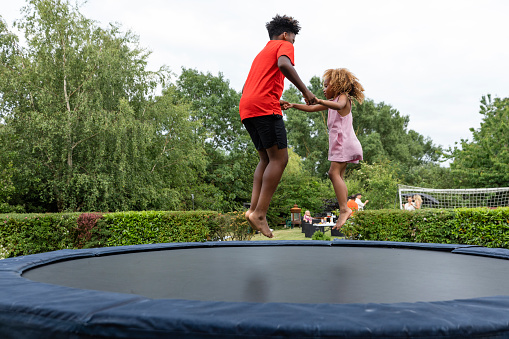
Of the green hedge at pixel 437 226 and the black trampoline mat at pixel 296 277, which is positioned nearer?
the black trampoline mat at pixel 296 277

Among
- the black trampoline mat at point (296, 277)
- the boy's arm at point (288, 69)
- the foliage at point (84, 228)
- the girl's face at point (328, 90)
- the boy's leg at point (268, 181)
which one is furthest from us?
the foliage at point (84, 228)

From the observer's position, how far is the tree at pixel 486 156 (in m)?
12.9

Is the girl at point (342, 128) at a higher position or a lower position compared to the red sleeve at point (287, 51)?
lower

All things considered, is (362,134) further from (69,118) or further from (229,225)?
(229,225)

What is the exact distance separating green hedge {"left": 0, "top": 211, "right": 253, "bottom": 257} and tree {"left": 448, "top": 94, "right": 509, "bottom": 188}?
34.7ft

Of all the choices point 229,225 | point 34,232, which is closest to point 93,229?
point 34,232

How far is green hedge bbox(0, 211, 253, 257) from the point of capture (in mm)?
5535

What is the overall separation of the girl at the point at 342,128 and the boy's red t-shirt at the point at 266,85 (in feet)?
1.03

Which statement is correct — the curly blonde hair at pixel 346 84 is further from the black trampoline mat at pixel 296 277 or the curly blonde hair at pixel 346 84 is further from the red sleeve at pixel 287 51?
the black trampoline mat at pixel 296 277

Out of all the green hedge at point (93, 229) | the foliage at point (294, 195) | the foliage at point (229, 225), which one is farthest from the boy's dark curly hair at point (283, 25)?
Result: the foliage at point (294, 195)

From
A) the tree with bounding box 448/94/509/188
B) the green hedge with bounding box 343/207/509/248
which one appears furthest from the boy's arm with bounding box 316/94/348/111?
the tree with bounding box 448/94/509/188

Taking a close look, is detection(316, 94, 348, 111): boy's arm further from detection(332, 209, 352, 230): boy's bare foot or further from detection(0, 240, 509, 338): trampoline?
detection(0, 240, 509, 338): trampoline

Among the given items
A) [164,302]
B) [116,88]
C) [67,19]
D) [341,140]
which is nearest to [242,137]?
[116,88]

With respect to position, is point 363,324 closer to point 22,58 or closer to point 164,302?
point 164,302
